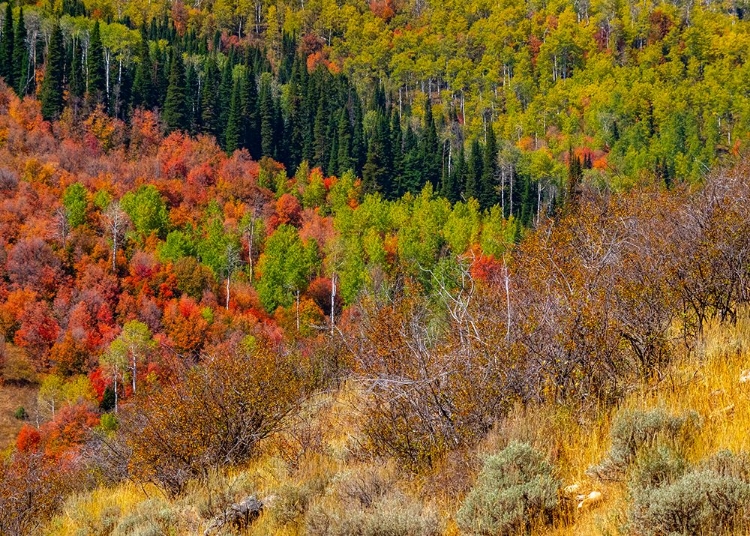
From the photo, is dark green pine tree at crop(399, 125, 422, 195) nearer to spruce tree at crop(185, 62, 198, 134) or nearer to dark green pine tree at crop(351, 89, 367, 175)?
dark green pine tree at crop(351, 89, 367, 175)

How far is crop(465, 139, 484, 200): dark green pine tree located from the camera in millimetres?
72500

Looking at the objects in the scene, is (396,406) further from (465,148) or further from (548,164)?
(465,148)

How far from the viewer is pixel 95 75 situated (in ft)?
244

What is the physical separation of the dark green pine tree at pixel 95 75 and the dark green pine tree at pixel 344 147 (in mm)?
26166

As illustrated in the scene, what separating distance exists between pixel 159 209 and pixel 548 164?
45.2 m

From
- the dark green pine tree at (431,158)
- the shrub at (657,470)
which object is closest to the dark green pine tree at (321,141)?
the dark green pine tree at (431,158)

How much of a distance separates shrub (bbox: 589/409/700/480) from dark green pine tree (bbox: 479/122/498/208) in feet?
227

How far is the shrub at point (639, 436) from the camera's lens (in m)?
4.15

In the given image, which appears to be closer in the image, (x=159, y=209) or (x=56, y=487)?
(x=56, y=487)

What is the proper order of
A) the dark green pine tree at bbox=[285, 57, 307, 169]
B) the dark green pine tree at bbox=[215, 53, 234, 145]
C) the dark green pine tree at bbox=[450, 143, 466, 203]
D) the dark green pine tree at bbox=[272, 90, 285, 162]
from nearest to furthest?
the dark green pine tree at bbox=[450, 143, 466, 203] → the dark green pine tree at bbox=[215, 53, 234, 145] → the dark green pine tree at bbox=[272, 90, 285, 162] → the dark green pine tree at bbox=[285, 57, 307, 169]

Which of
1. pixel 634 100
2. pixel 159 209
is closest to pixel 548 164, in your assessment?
pixel 634 100

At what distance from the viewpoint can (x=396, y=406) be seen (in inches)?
226

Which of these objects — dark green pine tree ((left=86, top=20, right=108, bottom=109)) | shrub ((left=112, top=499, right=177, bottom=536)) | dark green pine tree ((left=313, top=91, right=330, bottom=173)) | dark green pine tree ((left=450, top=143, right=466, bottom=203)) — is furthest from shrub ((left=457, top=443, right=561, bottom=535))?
dark green pine tree ((left=86, top=20, right=108, bottom=109))

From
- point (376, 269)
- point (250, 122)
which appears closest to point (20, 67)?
point (250, 122)
